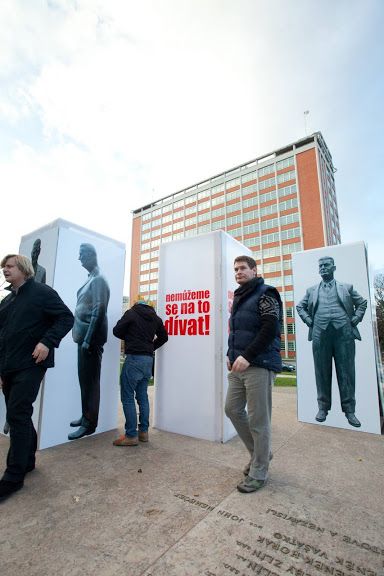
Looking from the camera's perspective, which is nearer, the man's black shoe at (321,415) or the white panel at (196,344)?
the white panel at (196,344)

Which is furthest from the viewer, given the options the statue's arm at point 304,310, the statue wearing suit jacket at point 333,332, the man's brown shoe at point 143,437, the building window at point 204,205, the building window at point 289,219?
the building window at point 204,205

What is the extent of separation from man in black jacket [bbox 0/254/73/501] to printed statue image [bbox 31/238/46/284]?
96cm

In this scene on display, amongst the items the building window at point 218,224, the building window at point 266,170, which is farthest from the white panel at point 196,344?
the building window at point 218,224

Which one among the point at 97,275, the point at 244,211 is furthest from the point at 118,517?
the point at 244,211

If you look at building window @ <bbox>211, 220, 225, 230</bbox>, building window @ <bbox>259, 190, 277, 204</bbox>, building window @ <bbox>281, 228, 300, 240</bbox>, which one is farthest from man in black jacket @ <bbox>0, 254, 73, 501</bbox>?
building window @ <bbox>211, 220, 225, 230</bbox>

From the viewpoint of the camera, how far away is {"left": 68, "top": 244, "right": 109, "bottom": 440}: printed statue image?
398cm

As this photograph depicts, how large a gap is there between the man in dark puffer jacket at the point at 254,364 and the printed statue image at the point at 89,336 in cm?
207

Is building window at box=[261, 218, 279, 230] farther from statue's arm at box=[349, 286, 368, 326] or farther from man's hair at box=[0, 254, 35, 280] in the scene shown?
man's hair at box=[0, 254, 35, 280]

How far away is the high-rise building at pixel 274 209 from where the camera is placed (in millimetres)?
49094

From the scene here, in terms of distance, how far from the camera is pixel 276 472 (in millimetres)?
2938

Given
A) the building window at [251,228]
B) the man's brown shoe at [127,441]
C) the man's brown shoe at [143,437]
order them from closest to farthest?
the man's brown shoe at [127,441]
the man's brown shoe at [143,437]
the building window at [251,228]

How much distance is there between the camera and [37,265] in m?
4.12

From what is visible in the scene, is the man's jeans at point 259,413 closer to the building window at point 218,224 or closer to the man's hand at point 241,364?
the man's hand at point 241,364

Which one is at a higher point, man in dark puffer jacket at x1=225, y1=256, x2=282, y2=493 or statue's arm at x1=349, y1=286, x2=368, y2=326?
statue's arm at x1=349, y1=286, x2=368, y2=326
